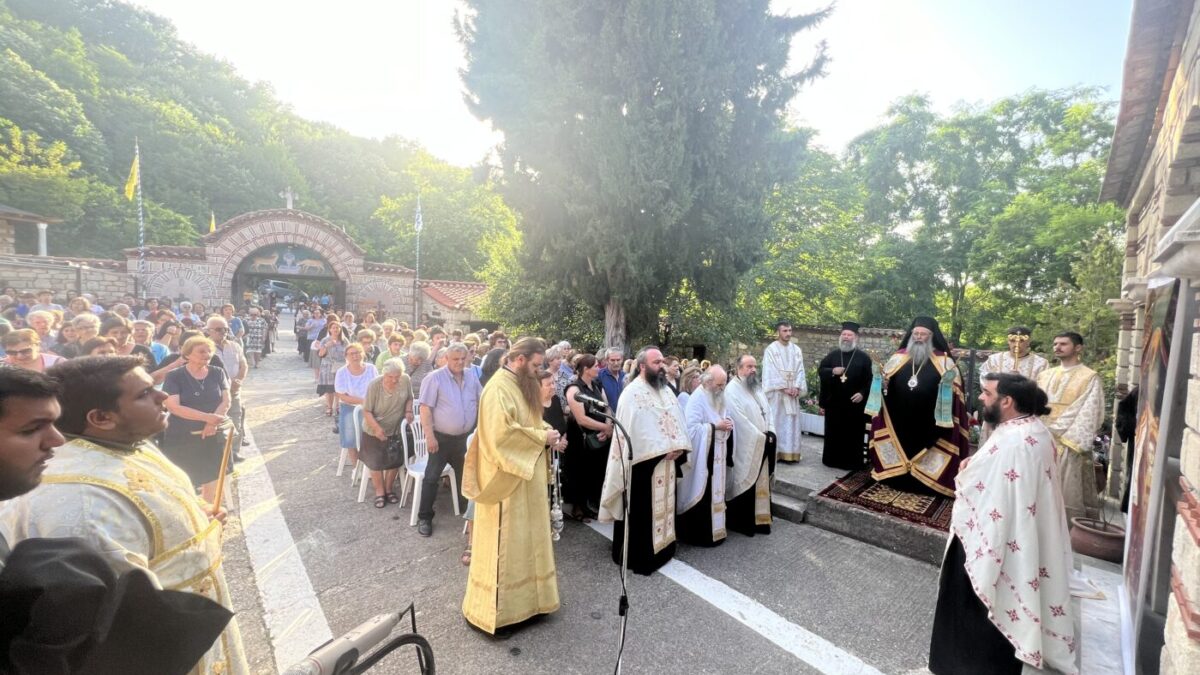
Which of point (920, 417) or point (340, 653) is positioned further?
point (920, 417)

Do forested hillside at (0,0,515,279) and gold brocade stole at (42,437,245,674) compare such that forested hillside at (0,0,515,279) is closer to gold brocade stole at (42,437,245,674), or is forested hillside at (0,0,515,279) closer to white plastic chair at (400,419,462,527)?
white plastic chair at (400,419,462,527)

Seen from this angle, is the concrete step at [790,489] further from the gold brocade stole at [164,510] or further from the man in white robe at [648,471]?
the gold brocade stole at [164,510]

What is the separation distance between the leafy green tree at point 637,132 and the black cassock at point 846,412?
10.8ft

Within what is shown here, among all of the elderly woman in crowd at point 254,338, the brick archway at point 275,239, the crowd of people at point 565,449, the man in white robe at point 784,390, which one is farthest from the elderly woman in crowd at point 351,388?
the brick archway at point 275,239

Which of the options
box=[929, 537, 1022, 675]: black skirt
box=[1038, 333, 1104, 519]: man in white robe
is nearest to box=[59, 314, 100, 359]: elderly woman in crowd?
box=[929, 537, 1022, 675]: black skirt

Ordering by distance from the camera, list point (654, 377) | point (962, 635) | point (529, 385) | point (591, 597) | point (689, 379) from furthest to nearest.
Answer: point (689, 379), point (654, 377), point (591, 597), point (529, 385), point (962, 635)

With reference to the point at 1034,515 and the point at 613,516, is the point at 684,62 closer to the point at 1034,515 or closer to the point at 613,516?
the point at 613,516

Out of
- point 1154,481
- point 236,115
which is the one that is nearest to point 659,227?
point 1154,481

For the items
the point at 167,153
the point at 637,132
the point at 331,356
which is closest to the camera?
the point at 331,356

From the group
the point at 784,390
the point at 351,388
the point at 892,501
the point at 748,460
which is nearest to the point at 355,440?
the point at 351,388

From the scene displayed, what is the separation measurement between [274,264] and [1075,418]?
2433cm

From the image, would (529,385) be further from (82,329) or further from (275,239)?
(275,239)

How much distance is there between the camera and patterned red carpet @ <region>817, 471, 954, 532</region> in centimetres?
499

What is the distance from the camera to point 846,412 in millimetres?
6879
